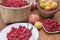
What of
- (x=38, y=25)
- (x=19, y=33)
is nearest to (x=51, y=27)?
(x=38, y=25)

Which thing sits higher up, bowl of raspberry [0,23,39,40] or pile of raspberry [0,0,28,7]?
pile of raspberry [0,0,28,7]

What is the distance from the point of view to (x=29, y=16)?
94 cm

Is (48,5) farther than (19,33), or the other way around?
(48,5)

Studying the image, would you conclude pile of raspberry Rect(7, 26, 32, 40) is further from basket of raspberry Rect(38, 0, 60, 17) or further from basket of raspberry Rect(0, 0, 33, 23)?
basket of raspberry Rect(38, 0, 60, 17)

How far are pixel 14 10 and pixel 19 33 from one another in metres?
0.16

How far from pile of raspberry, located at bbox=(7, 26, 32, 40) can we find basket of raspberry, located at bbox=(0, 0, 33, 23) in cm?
9

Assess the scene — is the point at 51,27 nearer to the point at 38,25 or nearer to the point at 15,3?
the point at 38,25

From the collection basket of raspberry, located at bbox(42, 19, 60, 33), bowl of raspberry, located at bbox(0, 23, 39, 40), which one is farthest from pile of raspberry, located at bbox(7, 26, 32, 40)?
basket of raspberry, located at bbox(42, 19, 60, 33)

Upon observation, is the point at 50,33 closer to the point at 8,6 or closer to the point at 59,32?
the point at 59,32

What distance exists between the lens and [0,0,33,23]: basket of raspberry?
0.87m

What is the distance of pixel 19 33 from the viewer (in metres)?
0.79

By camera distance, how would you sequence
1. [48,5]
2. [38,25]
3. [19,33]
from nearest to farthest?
1. [19,33]
2. [38,25]
3. [48,5]

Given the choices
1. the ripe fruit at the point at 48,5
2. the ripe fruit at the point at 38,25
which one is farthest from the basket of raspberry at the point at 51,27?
the ripe fruit at the point at 48,5

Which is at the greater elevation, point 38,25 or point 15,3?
point 15,3
